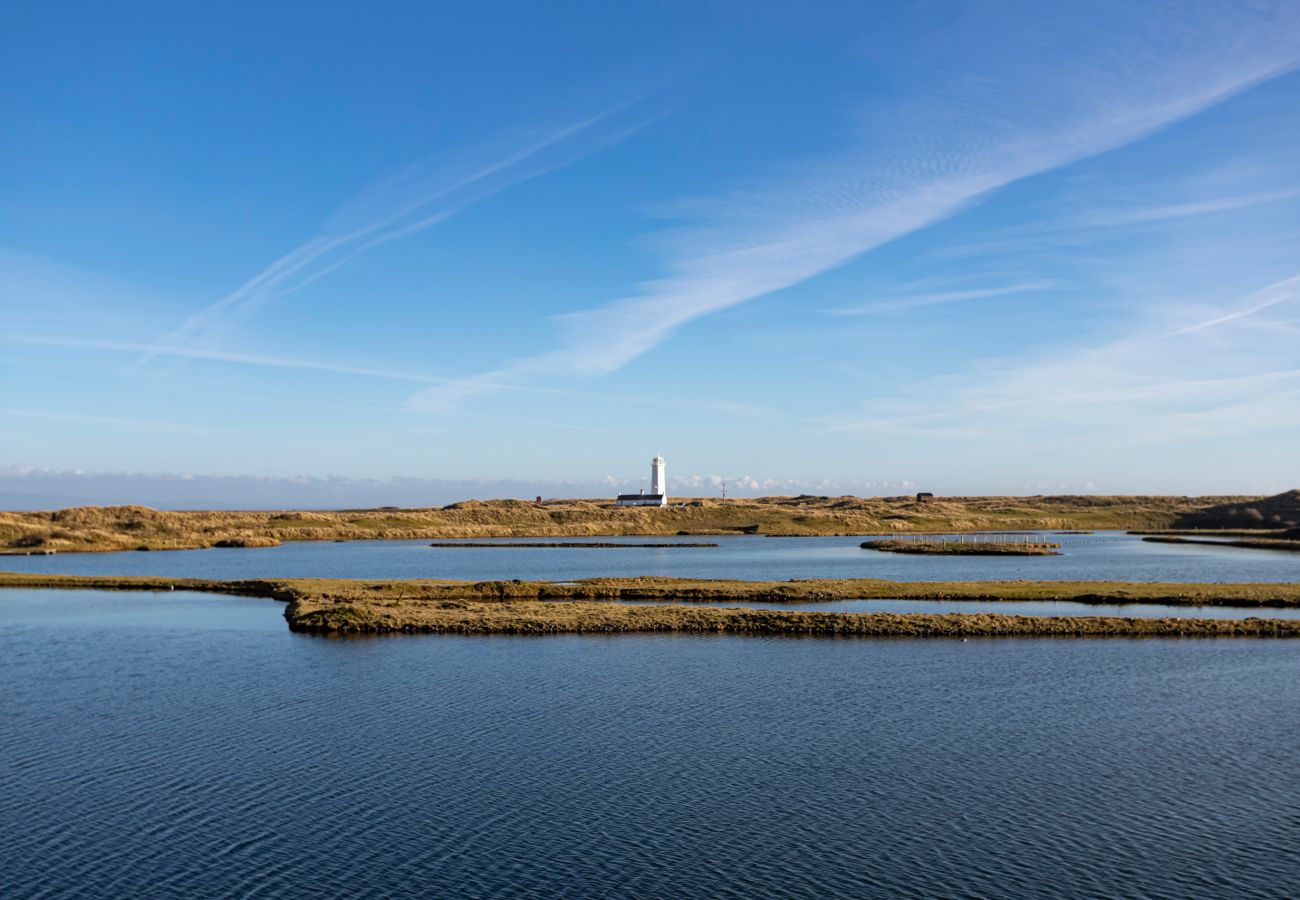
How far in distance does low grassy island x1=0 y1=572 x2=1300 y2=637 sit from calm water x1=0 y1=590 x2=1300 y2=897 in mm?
6316

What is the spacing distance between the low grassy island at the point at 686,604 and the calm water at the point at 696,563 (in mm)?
12530

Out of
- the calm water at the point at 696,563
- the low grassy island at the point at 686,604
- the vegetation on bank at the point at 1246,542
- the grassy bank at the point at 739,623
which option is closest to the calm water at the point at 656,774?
the grassy bank at the point at 739,623

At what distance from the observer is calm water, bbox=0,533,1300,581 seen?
91.6 metres

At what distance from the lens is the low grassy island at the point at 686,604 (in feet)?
180

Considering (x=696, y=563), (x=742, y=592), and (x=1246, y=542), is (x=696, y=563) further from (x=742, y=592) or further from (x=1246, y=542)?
(x=1246, y=542)

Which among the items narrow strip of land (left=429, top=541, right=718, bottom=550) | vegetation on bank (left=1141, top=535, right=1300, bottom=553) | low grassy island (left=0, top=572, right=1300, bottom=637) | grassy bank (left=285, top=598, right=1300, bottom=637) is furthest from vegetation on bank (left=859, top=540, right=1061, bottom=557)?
grassy bank (left=285, top=598, right=1300, bottom=637)

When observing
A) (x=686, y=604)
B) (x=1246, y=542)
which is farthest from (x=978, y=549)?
(x=686, y=604)

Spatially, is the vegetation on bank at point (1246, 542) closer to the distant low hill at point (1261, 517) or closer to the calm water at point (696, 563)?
the calm water at point (696, 563)

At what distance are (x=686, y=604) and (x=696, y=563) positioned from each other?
4378cm

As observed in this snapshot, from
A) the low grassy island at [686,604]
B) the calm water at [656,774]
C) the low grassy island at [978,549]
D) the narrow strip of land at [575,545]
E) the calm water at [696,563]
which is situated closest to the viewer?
the calm water at [656,774]

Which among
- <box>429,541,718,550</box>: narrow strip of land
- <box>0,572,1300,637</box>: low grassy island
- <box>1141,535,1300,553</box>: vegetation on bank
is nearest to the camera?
<box>0,572,1300,637</box>: low grassy island

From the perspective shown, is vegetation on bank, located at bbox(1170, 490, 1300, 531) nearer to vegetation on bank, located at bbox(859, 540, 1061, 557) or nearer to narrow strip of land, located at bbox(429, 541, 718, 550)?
vegetation on bank, located at bbox(859, 540, 1061, 557)

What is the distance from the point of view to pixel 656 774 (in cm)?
2905

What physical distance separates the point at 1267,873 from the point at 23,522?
166 m
